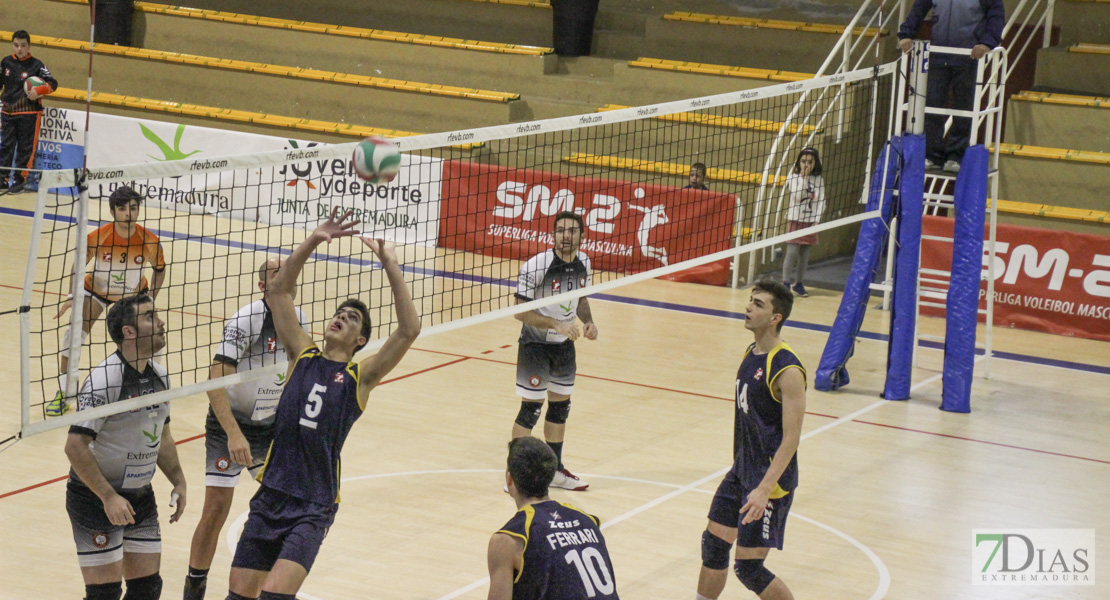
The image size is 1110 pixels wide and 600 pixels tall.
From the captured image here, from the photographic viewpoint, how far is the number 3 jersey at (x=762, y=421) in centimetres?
594

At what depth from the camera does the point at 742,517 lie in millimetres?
5852

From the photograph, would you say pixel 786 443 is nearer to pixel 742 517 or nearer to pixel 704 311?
pixel 742 517

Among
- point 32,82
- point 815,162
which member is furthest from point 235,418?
point 32,82

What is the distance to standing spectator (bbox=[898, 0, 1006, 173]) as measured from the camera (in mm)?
10906

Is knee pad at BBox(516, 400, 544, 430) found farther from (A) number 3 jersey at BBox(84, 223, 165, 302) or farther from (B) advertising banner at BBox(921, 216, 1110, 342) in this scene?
(B) advertising banner at BBox(921, 216, 1110, 342)

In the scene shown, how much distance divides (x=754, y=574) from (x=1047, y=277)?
9.63 m

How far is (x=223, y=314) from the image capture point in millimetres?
12828

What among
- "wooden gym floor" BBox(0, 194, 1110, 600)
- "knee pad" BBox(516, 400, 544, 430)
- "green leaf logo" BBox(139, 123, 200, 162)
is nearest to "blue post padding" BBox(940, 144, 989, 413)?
"wooden gym floor" BBox(0, 194, 1110, 600)

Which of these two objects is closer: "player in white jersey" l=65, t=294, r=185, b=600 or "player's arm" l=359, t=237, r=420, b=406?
"player in white jersey" l=65, t=294, r=185, b=600

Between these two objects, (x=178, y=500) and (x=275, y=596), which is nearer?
(x=275, y=596)

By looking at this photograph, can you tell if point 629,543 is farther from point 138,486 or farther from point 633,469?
point 138,486

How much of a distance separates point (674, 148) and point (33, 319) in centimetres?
966

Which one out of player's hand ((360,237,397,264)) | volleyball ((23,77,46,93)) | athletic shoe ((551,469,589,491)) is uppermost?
volleyball ((23,77,46,93))

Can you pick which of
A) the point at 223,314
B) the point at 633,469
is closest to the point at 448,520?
the point at 633,469
